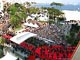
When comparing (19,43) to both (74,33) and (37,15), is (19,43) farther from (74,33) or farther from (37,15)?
(37,15)

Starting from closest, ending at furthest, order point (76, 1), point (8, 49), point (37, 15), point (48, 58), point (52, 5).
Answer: point (48, 58) < point (8, 49) < point (37, 15) < point (52, 5) < point (76, 1)

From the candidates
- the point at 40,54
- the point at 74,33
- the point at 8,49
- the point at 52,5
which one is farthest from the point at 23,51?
the point at 52,5

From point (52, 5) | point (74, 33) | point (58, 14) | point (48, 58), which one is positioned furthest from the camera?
point (52, 5)

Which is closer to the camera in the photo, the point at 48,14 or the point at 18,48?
the point at 18,48

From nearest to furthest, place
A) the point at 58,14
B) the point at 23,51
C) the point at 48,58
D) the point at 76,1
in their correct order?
the point at 48,58
the point at 23,51
the point at 58,14
the point at 76,1

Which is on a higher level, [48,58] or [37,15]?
[48,58]

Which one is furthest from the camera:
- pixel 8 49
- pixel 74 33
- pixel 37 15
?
pixel 37 15

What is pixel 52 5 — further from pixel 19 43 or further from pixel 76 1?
pixel 19 43

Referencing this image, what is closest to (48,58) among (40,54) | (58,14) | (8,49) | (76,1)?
(40,54)

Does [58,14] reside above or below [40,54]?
below
